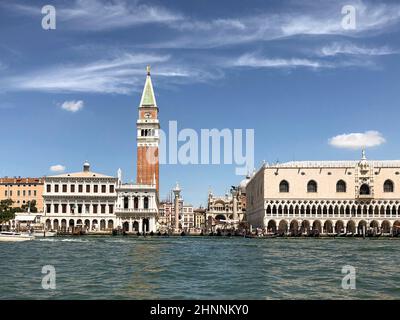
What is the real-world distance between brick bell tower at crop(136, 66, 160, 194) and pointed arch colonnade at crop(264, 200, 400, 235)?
18601 mm

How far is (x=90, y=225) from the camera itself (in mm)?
65000

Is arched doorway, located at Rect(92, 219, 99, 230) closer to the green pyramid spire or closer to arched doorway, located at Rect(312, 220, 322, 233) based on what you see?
the green pyramid spire

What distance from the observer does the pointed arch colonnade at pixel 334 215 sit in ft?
204

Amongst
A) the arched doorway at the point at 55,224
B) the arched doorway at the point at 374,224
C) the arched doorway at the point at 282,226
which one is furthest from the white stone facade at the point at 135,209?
the arched doorway at the point at 374,224

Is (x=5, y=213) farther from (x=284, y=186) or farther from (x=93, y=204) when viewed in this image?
(x=284, y=186)

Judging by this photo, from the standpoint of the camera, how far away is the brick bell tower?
75062 millimetres

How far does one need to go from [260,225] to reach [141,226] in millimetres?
13686

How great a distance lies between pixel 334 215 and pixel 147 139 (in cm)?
2719

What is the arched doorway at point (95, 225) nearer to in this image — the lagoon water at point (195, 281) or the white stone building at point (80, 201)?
the white stone building at point (80, 201)

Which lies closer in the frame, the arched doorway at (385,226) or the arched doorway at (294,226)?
the arched doorway at (385,226)

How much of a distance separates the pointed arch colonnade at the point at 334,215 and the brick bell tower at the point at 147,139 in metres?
18.6

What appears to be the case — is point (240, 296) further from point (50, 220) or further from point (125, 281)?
point (50, 220)

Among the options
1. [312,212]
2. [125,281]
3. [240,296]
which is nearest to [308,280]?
[240,296]

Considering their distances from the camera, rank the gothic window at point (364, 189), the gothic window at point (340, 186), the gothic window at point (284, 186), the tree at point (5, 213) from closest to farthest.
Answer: the tree at point (5, 213)
the gothic window at point (364, 189)
the gothic window at point (340, 186)
the gothic window at point (284, 186)
